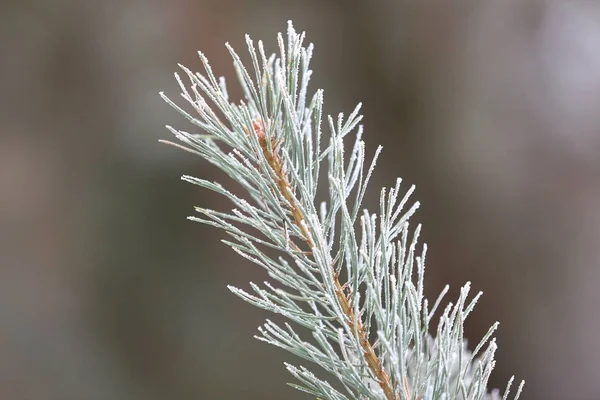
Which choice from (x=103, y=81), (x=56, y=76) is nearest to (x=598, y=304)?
(x=103, y=81)

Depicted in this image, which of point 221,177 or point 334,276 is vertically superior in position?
point 221,177

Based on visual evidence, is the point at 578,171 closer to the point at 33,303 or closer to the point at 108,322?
the point at 108,322

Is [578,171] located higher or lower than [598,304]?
higher

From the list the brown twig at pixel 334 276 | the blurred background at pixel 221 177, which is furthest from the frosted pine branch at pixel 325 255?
the blurred background at pixel 221 177

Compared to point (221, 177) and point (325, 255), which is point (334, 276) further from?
point (221, 177)

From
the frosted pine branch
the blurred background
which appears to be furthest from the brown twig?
the blurred background

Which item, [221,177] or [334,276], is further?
[221,177]

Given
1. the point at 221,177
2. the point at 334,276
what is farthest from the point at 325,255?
the point at 221,177

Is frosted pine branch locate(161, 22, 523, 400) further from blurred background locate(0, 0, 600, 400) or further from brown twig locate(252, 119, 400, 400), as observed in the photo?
blurred background locate(0, 0, 600, 400)

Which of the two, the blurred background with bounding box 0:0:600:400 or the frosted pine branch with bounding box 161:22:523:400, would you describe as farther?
the blurred background with bounding box 0:0:600:400
